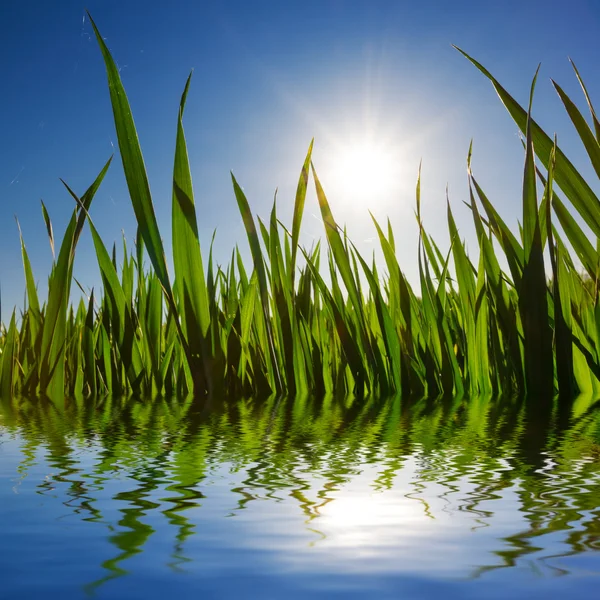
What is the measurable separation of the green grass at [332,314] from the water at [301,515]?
0.59 m

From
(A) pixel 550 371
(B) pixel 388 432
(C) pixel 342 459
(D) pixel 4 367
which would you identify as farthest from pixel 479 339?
(D) pixel 4 367

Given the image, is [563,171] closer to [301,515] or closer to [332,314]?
[332,314]

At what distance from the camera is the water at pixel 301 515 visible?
7.4 inches

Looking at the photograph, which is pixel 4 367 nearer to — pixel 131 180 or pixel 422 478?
pixel 131 180

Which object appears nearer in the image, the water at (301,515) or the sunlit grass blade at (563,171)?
the water at (301,515)

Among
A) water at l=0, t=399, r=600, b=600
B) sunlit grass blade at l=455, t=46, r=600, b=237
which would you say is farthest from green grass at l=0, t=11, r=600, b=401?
water at l=0, t=399, r=600, b=600

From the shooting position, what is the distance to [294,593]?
0.18 metres

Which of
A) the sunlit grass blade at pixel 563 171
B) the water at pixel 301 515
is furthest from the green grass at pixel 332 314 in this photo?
the water at pixel 301 515

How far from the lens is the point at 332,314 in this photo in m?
1.36

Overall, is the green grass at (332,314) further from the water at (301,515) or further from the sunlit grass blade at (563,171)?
Result: the water at (301,515)

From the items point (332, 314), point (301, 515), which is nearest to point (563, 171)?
point (332, 314)

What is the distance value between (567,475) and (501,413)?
1.32ft

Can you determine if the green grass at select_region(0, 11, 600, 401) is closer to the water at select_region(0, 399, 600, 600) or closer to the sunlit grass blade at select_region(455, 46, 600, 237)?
the sunlit grass blade at select_region(455, 46, 600, 237)

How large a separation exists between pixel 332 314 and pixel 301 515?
3.61 ft
